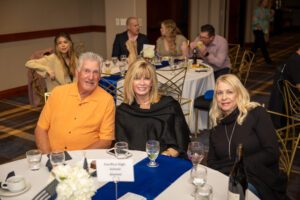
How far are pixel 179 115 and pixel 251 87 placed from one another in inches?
179

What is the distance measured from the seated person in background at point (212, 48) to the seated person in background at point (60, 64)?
5.72 ft

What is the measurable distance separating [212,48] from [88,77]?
9.41 feet

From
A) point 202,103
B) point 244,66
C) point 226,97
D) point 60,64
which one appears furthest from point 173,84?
point 244,66

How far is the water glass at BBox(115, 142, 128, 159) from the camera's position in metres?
2.12

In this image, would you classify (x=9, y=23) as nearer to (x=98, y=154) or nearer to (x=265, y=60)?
(x=98, y=154)

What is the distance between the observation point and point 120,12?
7078 mm

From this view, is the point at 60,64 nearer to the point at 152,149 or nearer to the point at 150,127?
the point at 150,127

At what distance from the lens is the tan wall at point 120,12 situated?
22.8 feet

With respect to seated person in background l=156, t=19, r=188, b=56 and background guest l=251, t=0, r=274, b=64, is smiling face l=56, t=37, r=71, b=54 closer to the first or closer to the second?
seated person in background l=156, t=19, r=188, b=56

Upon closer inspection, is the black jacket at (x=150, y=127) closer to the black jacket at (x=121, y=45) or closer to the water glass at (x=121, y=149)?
the water glass at (x=121, y=149)

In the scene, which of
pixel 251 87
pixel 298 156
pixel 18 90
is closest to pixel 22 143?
pixel 18 90

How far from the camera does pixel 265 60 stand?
9.45m

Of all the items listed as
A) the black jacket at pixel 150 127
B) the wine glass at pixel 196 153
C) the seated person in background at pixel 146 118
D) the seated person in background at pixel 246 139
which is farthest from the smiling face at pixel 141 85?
the wine glass at pixel 196 153

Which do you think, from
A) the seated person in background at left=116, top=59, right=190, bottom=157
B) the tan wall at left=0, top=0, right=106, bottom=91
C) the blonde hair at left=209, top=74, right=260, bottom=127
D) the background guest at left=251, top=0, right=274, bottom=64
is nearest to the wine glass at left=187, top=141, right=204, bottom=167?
the blonde hair at left=209, top=74, right=260, bottom=127
